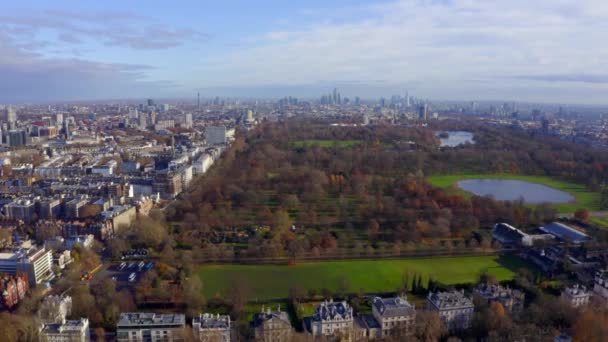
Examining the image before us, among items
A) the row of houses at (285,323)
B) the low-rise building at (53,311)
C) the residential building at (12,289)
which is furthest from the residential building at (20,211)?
the row of houses at (285,323)

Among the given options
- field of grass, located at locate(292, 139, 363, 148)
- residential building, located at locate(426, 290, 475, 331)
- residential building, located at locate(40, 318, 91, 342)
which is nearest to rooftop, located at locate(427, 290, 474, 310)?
residential building, located at locate(426, 290, 475, 331)

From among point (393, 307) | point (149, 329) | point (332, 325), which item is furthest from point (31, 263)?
point (393, 307)

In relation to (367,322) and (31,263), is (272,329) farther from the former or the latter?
(31,263)

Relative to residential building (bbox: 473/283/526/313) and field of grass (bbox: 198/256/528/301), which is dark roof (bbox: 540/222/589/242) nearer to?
field of grass (bbox: 198/256/528/301)

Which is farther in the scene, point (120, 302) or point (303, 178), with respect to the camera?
point (303, 178)

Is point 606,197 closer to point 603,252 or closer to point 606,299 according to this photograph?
point 603,252

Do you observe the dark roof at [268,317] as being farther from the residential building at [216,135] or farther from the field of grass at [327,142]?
the residential building at [216,135]

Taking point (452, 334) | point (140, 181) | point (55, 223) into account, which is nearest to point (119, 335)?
point (452, 334)
